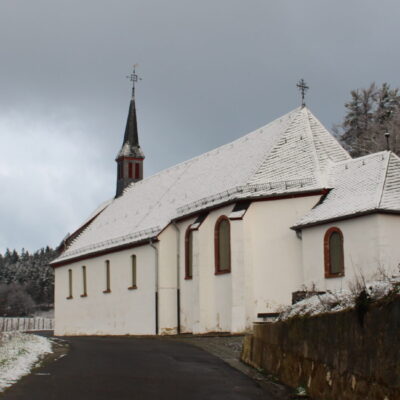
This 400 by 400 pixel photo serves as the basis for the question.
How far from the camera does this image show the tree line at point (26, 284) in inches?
4513

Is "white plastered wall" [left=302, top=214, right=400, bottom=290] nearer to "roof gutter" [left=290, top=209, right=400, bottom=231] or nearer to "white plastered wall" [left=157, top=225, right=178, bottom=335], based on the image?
"roof gutter" [left=290, top=209, right=400, bottom=231]

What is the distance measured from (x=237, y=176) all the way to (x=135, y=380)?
17186mm

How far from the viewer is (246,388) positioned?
10.0 metres

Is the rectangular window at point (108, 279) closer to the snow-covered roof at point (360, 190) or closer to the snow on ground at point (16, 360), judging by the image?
the snow-covered roof at point (360, 190)

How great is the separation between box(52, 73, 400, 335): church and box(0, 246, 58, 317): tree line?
75.1m

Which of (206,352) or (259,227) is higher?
(259,227)

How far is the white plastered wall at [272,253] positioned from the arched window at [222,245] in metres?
1.27

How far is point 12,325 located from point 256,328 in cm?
5173

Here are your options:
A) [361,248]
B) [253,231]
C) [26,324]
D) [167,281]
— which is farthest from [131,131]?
[361,248]

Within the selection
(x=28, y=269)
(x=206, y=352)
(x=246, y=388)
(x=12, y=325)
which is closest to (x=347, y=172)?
(x=206, y=352)

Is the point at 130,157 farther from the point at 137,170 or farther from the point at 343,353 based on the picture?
the point at 343,353

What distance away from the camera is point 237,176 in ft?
89.2

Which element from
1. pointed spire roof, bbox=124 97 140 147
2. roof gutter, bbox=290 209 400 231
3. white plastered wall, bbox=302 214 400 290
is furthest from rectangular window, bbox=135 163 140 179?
white plastered wall, bbox=302 214 400 290

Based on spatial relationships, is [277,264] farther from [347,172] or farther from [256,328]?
[256,328]
